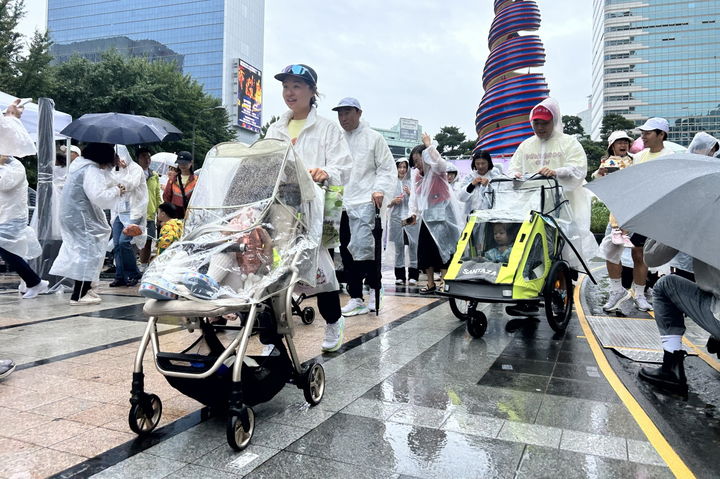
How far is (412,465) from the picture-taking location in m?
2.44

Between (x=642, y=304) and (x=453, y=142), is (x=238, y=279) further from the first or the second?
(x=453, y=142)

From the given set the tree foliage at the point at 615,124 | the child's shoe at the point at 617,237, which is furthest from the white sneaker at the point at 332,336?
the tree foliage at the point at 615,124

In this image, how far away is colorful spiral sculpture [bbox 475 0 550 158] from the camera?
2658 centimetres

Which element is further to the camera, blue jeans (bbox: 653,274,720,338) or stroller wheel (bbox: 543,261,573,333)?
stroller wheel (bbox: 543,261,573,333)

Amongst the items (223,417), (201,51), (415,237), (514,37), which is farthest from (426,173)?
(201,51)

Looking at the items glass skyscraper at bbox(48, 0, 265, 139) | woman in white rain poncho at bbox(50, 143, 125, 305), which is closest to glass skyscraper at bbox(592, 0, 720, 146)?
glass skyscraper at bbox(48, 0, 265, 139)

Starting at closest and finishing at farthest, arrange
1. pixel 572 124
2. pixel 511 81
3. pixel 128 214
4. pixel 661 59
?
pixel 128 214 < pixel 511 81 < pixel 572 124 < pixel 661 59

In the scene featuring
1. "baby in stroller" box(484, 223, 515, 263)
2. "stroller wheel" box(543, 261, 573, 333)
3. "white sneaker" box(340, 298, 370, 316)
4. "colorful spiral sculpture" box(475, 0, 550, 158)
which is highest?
"colorful spiral sculpture" box(475, 0, 550, 158)

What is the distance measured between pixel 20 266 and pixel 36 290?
1.44 ft

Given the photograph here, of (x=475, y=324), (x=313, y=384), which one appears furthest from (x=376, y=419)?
(x=475, y=324)

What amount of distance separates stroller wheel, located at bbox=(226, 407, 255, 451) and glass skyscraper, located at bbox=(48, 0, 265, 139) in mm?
98232

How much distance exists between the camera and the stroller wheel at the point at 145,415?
2.61 meters

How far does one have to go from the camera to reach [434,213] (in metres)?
7.79

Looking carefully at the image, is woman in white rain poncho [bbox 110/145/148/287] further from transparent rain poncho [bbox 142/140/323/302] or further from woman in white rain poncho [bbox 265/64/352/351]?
transparent rain poncho [bbox 142/140/323/302]
